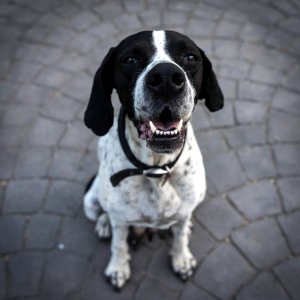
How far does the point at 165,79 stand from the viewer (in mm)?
2062

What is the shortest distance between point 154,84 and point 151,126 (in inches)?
11.1

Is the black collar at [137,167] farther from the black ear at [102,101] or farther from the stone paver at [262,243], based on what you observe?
the stone paver at [262,243]

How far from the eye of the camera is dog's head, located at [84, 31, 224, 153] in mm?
2131

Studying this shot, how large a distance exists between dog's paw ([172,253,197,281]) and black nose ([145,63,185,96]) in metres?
1.84

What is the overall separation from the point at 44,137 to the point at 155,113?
2.52 meters

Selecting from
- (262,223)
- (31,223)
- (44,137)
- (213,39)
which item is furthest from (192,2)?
(31,223)

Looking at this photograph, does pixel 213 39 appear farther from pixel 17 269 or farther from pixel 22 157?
pixel 17 269

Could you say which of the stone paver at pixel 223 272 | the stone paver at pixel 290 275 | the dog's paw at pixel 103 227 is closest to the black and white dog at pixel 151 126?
the dog's paw at pixel 103 227

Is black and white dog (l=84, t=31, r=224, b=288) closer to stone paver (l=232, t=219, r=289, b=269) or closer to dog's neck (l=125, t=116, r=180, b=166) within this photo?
dog's neck (l=125, t=116, r=180, b=166)

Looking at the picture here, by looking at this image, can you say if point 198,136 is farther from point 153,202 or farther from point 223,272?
point 153,202

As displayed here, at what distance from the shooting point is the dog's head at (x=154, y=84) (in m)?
2.13

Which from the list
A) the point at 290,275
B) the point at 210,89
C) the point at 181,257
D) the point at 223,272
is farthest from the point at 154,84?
the point at 290,275

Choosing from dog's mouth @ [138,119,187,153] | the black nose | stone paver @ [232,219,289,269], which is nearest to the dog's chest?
dog's mouth @ [138,119,187,153]

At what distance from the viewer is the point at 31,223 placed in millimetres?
3805
